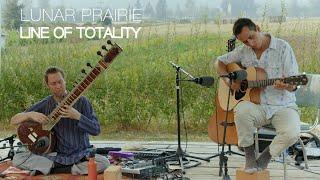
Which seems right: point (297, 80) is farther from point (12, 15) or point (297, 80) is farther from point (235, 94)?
point (12, 15)

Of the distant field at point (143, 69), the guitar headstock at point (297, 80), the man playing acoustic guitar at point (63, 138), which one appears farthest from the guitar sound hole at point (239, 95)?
the distant field at point (143, 69)

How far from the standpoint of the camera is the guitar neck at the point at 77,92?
4574mm

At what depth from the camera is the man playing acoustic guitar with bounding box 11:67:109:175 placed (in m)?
4.70

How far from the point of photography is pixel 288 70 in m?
4.57

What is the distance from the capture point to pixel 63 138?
4801 millimetres

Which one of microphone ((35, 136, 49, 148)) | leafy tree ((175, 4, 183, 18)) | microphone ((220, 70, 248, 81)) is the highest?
leafy tree ((175, 4, 183, 18))

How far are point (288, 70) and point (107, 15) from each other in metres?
3.13

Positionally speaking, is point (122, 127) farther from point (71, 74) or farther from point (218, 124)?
point (218, 124)

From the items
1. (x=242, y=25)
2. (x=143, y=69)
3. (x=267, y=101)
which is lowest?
(x=267, y=101)

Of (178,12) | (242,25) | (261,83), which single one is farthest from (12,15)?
(261,83)

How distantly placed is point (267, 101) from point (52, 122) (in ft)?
5.12

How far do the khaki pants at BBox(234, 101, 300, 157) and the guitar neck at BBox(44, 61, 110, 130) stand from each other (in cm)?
103

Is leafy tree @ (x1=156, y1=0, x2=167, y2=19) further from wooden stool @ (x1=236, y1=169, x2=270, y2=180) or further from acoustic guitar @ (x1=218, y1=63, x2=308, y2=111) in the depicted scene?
wooden stool @ (x1=236, y1=169, x2=270, y2=180)

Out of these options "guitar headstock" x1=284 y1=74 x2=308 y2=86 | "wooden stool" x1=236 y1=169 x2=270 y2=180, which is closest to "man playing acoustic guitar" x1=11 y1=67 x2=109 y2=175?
"wooden stool" x1=236 y1=169 x2=270 y2=180
